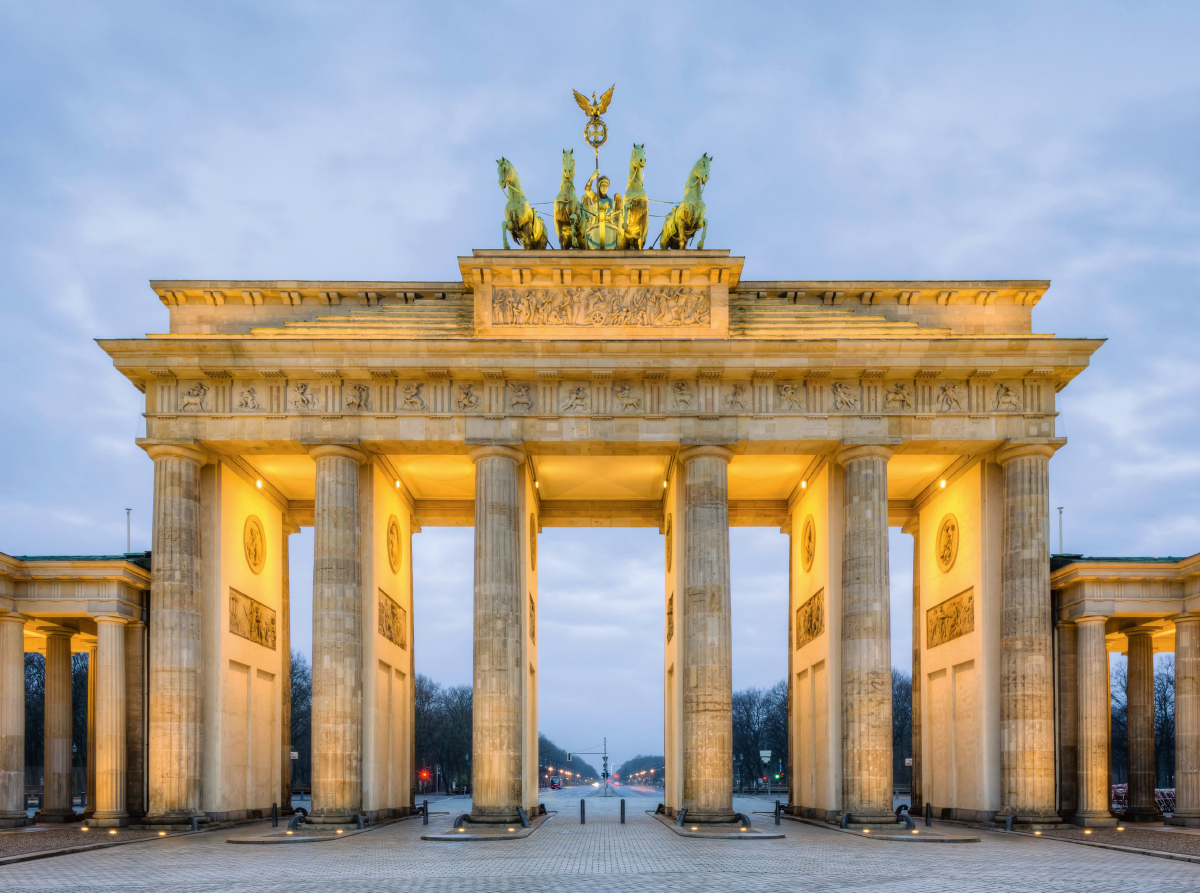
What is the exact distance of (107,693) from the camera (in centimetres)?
3362

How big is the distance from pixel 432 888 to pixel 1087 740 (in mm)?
22921

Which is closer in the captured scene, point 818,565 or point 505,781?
point 505,781

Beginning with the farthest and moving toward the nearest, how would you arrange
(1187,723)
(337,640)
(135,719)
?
(135,719), (1187,723), (337,640)

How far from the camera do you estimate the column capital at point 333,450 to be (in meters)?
34.5

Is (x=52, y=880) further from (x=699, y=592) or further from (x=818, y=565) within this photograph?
(x=818, y=565)

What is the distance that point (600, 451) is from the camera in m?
35.9

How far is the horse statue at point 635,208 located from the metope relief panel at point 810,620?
1312 cm

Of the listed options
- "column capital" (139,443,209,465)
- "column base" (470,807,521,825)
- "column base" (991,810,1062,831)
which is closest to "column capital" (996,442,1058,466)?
"column base" (991,810,1062,831)

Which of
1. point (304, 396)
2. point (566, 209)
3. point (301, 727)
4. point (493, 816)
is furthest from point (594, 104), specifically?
point (301, 727)

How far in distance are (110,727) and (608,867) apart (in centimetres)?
1849

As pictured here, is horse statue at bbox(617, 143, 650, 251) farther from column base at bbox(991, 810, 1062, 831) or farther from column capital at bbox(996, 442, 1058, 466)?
column base at bbox(991, 810, 1062, 831)

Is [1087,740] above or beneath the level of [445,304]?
beneath

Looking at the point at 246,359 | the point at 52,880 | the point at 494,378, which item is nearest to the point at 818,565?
the point at 494,378

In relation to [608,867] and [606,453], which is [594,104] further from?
[608,867]
